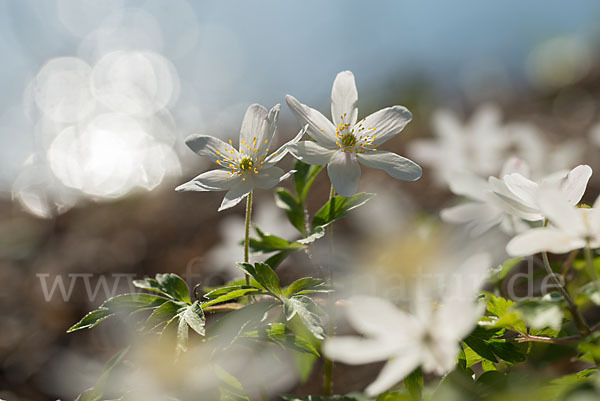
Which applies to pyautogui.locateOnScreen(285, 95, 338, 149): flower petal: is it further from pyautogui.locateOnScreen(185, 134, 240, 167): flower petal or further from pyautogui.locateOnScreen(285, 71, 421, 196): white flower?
pyautogui.locateOnScreen(185, 134, 240, 167): flower petal

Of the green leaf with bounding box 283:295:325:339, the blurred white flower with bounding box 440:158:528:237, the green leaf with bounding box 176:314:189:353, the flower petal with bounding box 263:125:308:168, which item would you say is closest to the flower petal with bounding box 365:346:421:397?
the green leaf with bounding box 283:295:325:339

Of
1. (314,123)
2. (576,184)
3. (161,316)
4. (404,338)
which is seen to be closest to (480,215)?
(576,184)

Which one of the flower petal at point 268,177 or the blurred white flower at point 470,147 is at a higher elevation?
the flower petal at point 268,177

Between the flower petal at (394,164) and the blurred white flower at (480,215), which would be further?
the blurred white flower at (480,215)

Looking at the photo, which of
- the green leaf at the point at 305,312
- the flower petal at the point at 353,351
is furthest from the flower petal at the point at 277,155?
the flower petal at the point at 353,351

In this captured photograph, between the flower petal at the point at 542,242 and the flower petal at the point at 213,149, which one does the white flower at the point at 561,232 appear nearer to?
the flower petal at the point at 542,242

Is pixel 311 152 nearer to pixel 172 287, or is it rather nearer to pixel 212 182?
pixel 212 182

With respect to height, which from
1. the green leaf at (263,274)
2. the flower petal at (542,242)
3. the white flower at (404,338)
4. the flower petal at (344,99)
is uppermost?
the flower petal at (344,99)
